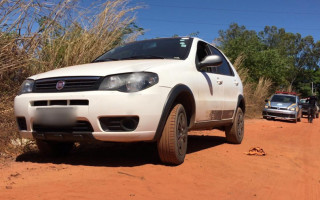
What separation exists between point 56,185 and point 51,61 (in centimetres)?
385

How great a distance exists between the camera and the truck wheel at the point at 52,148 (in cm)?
440

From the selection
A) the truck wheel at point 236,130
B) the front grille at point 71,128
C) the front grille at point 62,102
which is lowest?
the truck wheel at point 236,130

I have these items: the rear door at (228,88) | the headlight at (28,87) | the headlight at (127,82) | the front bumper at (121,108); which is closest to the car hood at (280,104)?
the rear door at (228,88)

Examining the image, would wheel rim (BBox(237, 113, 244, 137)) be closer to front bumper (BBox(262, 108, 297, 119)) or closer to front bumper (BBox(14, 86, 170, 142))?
front bumper (BBox(14, 86, 170, 142))

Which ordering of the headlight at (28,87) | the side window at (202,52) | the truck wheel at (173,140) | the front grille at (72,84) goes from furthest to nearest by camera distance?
the side window at (202,52) → the headlight at (28,87) → the truck wheel at (173,140) → the front grille at (72,84)

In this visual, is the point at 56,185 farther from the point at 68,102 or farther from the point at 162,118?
the point at 162,118

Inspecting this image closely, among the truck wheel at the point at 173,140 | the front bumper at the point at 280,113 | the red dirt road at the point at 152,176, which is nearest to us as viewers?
the red dirt road at the point at 152,176

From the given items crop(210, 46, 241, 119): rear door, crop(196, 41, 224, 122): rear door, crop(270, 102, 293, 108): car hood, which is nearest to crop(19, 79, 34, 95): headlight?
crop(196, 41, 224, 122): rear door

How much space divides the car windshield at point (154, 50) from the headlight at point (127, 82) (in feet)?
3.26

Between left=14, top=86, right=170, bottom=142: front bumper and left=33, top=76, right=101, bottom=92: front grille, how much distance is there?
0.25ft

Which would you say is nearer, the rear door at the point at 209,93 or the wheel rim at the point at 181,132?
the wheel rim at the point at 181,132

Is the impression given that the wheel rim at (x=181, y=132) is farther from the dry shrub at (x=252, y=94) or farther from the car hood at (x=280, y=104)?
the car hood at (x=280, y=104)

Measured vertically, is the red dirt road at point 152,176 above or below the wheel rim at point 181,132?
below

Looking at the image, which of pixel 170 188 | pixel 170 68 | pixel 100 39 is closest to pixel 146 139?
pixel 170 188
